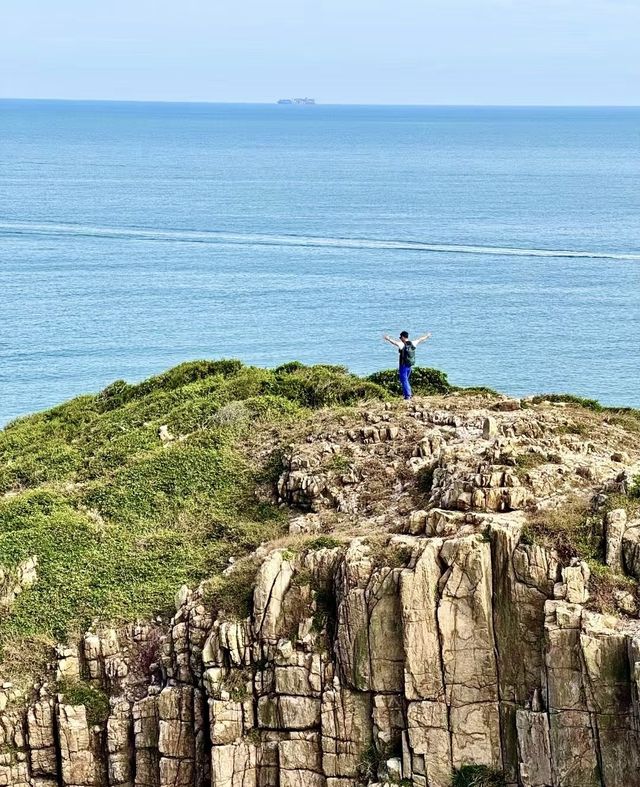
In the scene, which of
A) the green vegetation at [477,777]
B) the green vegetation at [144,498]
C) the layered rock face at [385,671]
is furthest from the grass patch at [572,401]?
the green vegetation at [477,777]

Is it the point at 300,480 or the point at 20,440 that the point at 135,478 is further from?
the point at 20,440

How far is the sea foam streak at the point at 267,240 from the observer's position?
4161 inches

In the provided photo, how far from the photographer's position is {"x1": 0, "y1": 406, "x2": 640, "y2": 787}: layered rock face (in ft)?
72.9

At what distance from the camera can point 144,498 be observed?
3212 centimetres

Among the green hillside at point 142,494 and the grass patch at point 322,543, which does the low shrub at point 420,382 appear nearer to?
the green hillside at point 142,494

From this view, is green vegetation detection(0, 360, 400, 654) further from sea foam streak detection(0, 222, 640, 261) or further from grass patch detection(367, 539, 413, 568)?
sea foam streak detection(0, 222, 640, 261)

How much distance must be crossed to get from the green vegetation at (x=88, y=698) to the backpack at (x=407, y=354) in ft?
46.7

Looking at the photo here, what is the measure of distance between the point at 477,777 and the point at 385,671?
2.40m

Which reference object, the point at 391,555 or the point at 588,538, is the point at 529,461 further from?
the point at 391,555

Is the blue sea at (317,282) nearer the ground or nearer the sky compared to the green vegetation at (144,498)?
nearer the sky

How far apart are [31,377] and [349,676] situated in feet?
169

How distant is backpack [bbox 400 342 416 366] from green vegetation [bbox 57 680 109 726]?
14220 millimetres

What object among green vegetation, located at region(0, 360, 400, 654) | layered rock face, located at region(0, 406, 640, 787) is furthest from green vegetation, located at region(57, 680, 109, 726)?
green vegetation, located at region(0, 360, 400, 654)

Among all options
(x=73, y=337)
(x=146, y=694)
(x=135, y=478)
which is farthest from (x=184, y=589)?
(x=73, y=337)
